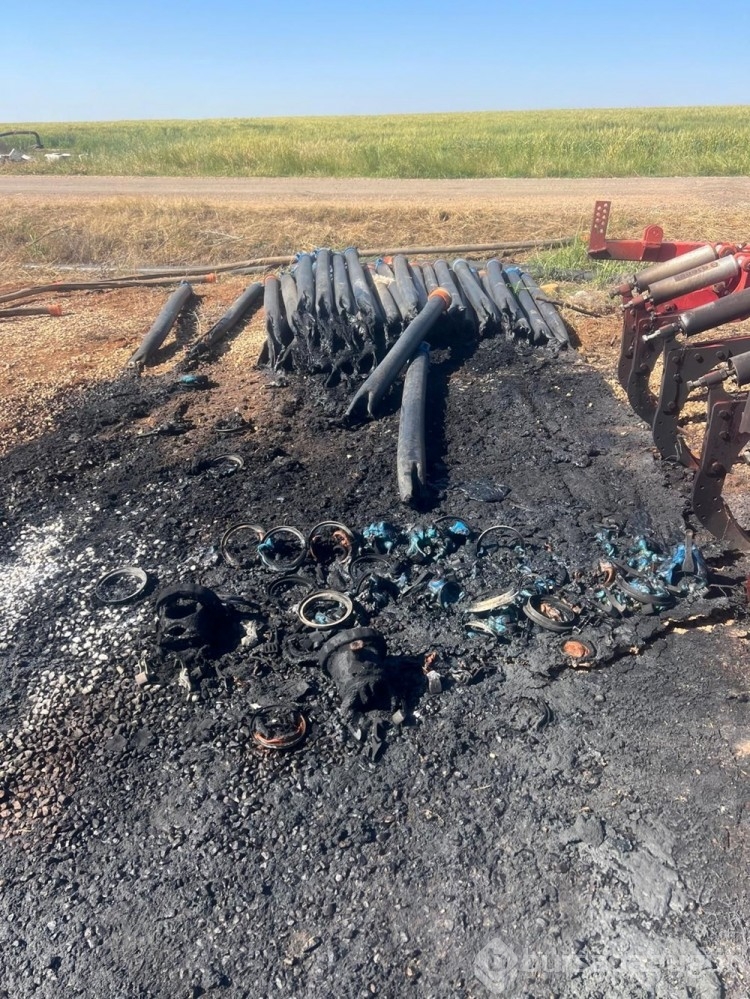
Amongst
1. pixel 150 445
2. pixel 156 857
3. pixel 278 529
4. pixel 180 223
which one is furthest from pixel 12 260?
pixel 156 857

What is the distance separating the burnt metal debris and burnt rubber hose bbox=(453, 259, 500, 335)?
81.8 inches

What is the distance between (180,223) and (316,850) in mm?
14980

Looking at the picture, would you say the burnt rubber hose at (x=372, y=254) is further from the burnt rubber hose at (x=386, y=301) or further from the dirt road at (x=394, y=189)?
the dirt road at (x=394, y=189)

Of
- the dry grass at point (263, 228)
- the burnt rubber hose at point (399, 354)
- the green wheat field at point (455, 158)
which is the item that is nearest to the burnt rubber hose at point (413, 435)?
the burnt rubber hose at point (399, 354)

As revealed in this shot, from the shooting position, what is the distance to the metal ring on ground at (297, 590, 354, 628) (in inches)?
191

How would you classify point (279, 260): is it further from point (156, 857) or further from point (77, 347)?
point (156, 857)

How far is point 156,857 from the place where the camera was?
357cm

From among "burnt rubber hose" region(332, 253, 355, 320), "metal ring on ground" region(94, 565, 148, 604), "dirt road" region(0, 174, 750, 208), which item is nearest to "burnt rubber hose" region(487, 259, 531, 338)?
"burnt rubber hose" region(332, 253, 355, 320)

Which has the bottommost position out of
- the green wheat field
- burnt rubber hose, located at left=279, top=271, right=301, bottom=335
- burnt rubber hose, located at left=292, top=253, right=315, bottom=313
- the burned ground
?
the burned ground

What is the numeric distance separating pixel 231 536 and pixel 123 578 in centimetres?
→ 92

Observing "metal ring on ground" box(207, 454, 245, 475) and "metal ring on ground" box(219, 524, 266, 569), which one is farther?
"metal ring on ground" box(207, 454, 245, 475)

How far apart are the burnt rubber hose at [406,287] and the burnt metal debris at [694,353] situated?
103 inches

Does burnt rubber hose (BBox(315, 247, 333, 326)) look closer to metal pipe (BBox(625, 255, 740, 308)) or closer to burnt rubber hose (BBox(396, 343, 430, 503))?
burnt rubber hose (BBox(396, 343, 430, 503))

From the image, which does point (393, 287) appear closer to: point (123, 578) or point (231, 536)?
point (231, 536)
